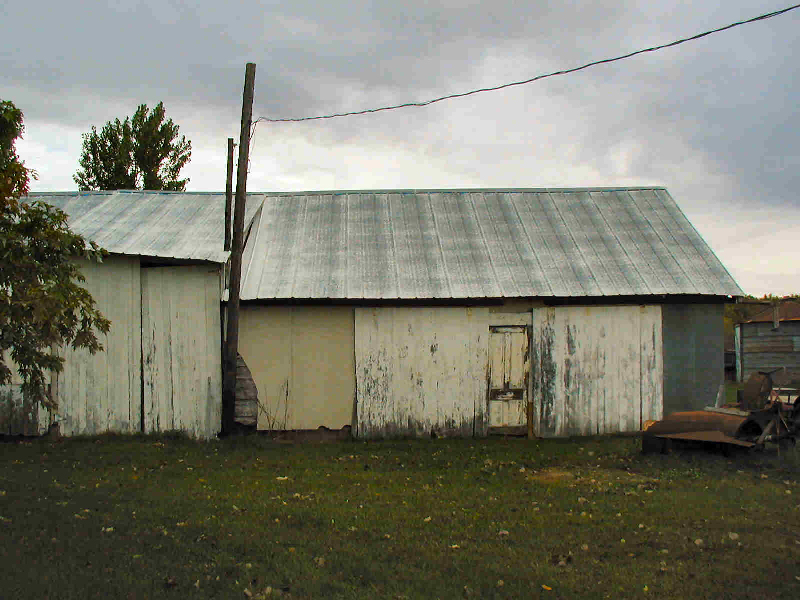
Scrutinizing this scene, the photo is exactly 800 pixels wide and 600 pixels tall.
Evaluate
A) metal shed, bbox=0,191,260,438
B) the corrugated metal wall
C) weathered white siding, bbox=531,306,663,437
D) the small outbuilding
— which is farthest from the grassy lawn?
the small outbuilding

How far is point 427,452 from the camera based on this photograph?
12.3 m

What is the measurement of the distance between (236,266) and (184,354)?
6.85 feet

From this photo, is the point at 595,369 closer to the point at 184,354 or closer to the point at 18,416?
the point at 184,354

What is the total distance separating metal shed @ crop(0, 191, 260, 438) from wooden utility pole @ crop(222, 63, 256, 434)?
0.32 meters

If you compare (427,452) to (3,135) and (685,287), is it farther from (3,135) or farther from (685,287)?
(3,135)

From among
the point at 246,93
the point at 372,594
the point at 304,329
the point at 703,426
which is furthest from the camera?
the point at 304,329

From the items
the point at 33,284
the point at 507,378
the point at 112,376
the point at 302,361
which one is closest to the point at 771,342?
the point at 507,378

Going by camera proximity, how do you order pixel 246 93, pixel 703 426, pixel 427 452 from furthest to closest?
pixel 246 93, pixel 427 452, pixel 703 426

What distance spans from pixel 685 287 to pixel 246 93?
30.2 ft

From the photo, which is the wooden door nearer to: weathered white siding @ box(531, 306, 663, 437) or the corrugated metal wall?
weathered white siding @ box(531, 306, 663, 437)

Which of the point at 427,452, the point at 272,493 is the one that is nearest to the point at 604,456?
the point at 427,452

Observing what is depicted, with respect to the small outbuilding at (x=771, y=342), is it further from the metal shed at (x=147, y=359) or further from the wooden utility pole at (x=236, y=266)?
the metal shed at (x=147, y=359)

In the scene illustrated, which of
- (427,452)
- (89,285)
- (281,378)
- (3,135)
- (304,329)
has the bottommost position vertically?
(427,452)

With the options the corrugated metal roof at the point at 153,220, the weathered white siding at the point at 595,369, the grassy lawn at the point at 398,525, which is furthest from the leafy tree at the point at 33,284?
the weathered white siding at the point at 595,369
